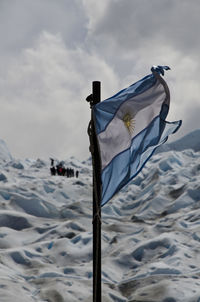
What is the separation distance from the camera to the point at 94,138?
17.9 ft

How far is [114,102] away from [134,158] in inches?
30.9

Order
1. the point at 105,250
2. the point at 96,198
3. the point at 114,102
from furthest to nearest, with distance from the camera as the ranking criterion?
the point at 105,250
the point at 114,102
the point at 96,198

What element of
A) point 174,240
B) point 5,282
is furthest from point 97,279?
point 174,240

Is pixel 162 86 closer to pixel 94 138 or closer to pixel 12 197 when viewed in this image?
pixel 94 138

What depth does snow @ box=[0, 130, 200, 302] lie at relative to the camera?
30.6 ft

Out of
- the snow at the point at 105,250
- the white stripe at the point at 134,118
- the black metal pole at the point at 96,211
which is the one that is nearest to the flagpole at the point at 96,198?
the black metal pole at the point at 96,211

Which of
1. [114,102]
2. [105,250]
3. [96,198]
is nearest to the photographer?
[96,198]

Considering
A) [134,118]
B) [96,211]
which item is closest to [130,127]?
[134,118]

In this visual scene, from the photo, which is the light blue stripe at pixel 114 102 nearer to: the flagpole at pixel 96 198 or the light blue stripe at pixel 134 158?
Result: the flagpole at pixel 96 198

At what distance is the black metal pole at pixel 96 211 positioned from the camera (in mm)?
5156

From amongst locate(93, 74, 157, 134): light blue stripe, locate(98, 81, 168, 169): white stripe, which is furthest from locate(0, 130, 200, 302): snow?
locate(93, 74, 157, 134): light blue stripe

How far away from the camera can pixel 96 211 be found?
206 inches

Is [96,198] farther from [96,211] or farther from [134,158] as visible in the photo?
[134,158]

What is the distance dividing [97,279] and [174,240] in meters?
8.78
